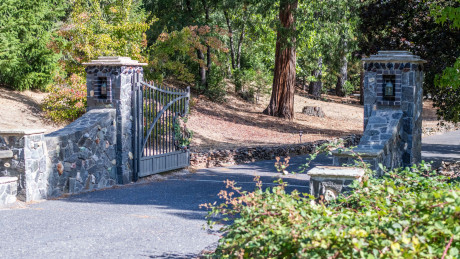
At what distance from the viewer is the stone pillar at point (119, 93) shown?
10.4m

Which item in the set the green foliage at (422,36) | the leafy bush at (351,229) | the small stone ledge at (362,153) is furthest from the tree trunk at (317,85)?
the leafy bush at (351,229)

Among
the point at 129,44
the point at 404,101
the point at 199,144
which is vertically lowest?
the point at 199,144

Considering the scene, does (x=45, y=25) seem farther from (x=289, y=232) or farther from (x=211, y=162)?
(x=289, y=232)

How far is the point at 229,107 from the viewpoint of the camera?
25.2 meters

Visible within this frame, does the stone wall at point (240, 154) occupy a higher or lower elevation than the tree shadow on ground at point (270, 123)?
lower

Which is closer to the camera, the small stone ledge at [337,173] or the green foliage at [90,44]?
the small stone ledge at [337,173]

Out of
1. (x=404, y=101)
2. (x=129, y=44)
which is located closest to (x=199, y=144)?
(x=129, y=44)

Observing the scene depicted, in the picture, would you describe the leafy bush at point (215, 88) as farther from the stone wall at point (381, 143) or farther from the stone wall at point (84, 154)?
the stone wall at point (381, 143)

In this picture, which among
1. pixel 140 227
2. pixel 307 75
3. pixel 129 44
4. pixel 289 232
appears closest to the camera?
pixel 289 232

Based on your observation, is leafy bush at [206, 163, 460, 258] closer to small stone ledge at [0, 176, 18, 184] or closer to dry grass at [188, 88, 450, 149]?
small stone ledge at [0, 176, 18, 184]

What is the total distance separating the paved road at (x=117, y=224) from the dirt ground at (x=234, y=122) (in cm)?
795

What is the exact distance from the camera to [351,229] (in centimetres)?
356

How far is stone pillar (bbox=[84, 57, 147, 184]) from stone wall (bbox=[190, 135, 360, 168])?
2.97 m

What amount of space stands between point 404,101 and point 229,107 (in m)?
15.8
